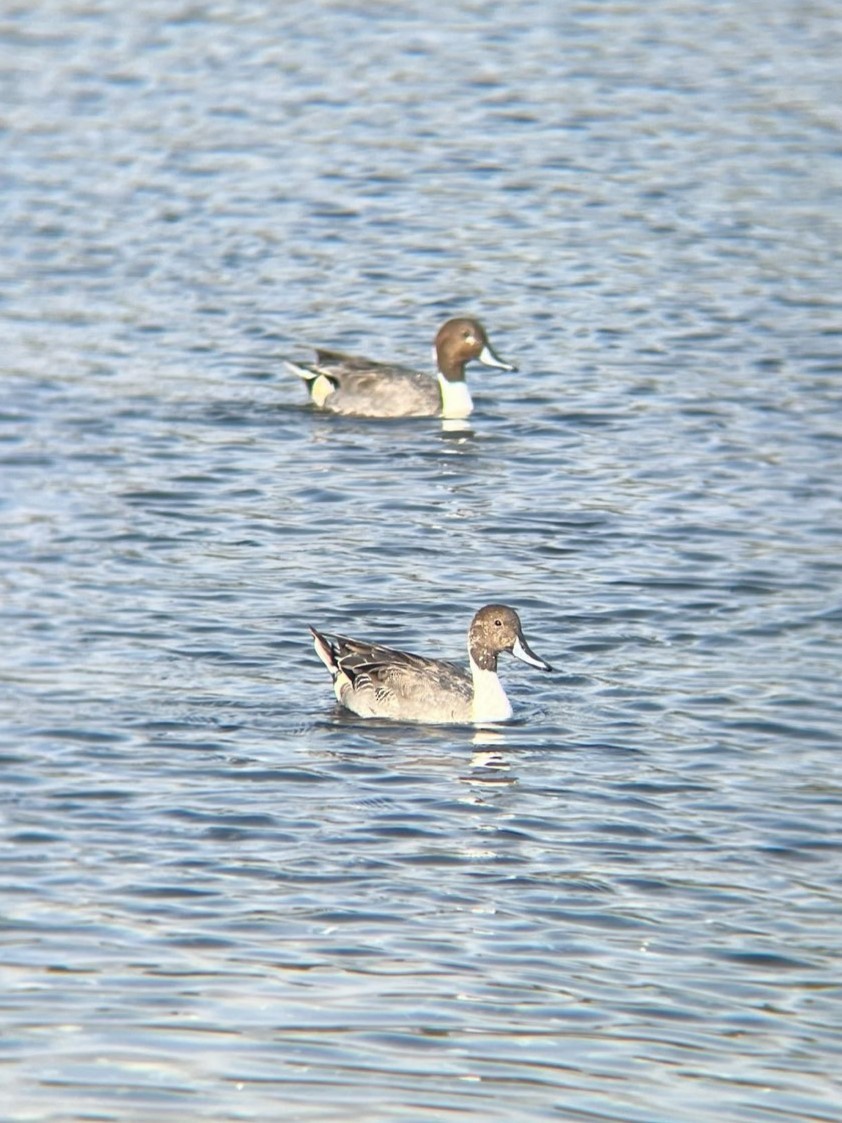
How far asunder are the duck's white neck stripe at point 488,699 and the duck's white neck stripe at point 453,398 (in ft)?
22.3

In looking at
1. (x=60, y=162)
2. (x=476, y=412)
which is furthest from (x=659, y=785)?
(x=60, y=162)

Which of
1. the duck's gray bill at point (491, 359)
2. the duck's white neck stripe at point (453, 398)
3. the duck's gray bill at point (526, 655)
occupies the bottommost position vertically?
the duck's white neck stripe at point (453, 398)

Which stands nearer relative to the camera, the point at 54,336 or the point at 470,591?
the point at 470,591

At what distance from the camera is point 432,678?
1248 centimetres

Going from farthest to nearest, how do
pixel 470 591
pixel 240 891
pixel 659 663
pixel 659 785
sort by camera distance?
1. pixel 470 591
2. pixel 659 663
3. pixel 659 785
4. pixel 240 891

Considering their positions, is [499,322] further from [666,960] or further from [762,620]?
[666,960]

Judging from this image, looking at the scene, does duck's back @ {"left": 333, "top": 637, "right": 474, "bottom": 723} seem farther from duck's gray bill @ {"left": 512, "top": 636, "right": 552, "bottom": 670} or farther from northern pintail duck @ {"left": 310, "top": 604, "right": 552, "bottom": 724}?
duck's gray bill @ {"left": 512, "top": 636, "right": 552, "bottom": 670}

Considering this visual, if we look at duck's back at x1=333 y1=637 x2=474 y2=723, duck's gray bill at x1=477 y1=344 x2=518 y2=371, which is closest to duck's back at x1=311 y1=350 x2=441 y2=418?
duck's gray bill at x1=477 y1=344 x2=518 y2=371

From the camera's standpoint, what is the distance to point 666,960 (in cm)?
920

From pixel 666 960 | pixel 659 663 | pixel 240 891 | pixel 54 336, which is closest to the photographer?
pixel 666 960

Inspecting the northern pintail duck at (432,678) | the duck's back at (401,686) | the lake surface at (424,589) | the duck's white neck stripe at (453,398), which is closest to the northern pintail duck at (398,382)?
the duck's white neck stripe at (453,398)

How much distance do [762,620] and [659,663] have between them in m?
1.05

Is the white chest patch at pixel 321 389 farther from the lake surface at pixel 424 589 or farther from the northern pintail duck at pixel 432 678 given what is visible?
the northern pintail duck at pixel 432 678

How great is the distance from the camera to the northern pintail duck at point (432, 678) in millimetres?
12383
